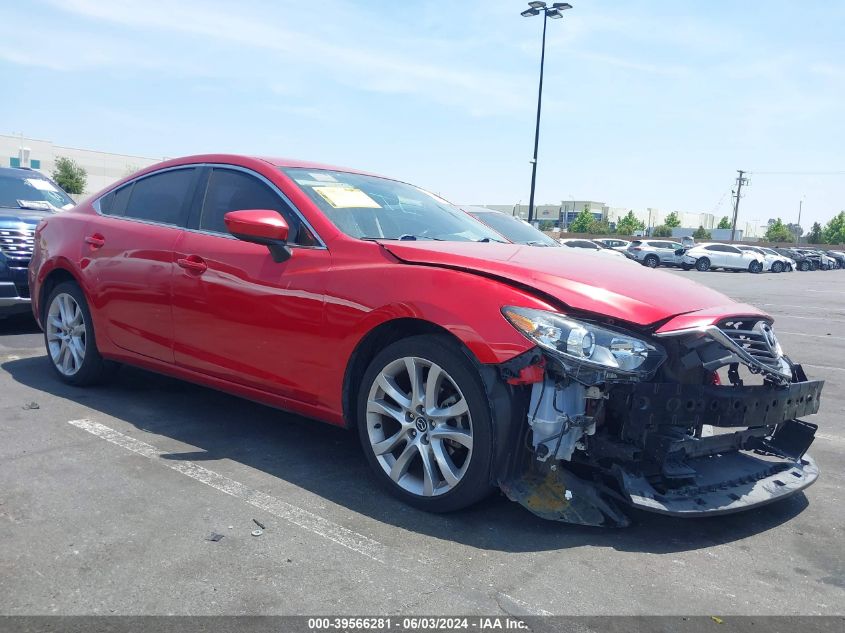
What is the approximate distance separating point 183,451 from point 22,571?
141 centimetres

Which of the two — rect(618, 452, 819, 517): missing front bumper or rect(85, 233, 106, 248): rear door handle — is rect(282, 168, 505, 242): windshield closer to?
rect(85, 233, 106, 248): rear door handle

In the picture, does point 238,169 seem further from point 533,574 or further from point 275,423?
point 533,574

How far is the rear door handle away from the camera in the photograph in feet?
16.6

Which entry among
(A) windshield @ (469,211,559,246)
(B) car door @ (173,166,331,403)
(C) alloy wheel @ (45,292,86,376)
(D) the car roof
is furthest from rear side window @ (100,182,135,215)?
(A) windshield @ (469,211,559,246)

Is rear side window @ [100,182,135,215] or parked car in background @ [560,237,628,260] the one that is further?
rear side window @ [100,182,135,215]

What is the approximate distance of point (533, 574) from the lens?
2789 mm

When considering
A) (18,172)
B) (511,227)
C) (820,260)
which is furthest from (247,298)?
(820,260)

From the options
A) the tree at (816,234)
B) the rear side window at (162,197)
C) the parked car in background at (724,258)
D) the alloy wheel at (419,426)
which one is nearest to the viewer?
the alloy wheel at (419,426)

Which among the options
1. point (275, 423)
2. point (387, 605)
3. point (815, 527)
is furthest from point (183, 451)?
point (815, 527)

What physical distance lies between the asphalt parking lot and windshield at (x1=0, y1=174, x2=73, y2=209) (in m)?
4.80

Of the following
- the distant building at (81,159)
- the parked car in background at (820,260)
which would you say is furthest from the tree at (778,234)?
the distant building at (81,159)

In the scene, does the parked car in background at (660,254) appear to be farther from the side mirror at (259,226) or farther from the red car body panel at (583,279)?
the side mirror at (259,226)

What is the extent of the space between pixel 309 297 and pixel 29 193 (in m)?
6.43

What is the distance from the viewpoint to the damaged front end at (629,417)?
2.99m
